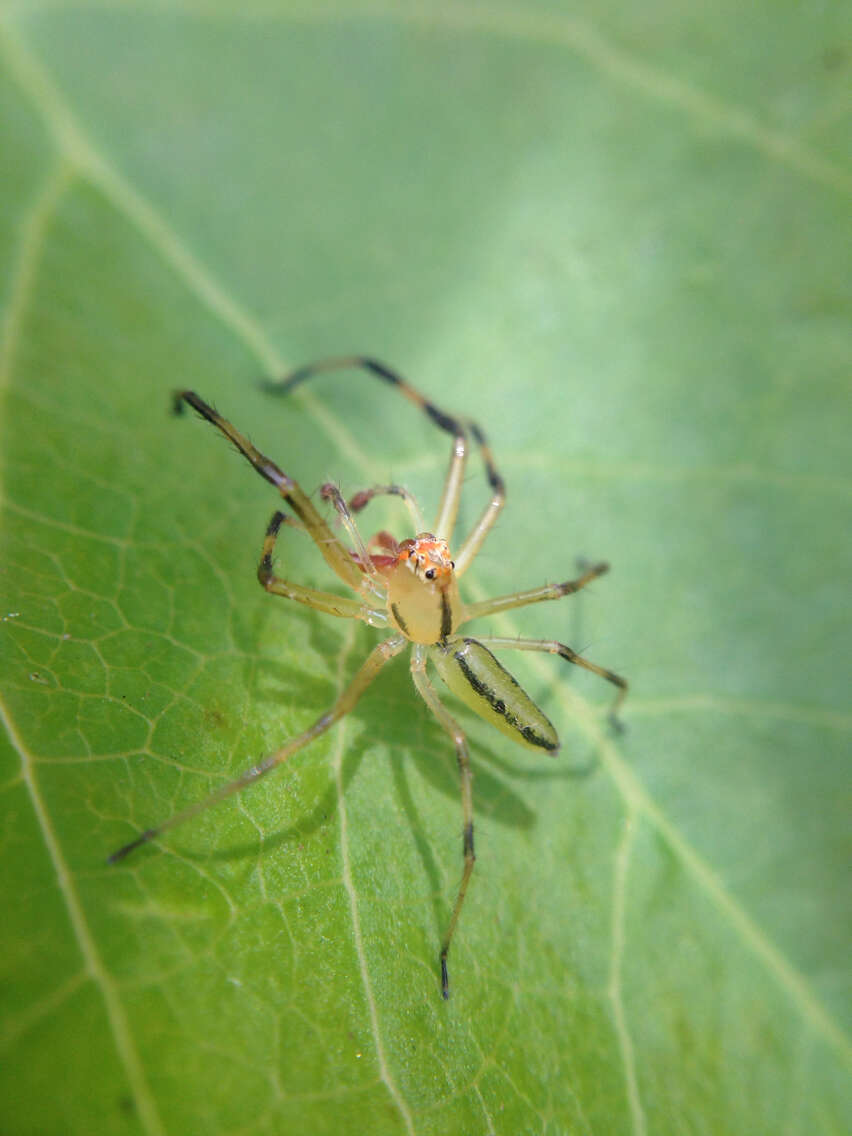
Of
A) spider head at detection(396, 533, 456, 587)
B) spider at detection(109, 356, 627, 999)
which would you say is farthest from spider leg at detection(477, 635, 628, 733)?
spider head at detection(396, 533, 456, 587)

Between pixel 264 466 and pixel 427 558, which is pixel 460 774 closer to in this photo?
pixel 427 558

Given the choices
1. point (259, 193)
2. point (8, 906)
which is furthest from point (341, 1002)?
point (259, 193)

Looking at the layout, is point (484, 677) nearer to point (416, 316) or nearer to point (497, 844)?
point (497, 844)

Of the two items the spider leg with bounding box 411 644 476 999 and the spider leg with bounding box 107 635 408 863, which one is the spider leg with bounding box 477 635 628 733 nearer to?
the spider leg with bounding box 411 644 476 999

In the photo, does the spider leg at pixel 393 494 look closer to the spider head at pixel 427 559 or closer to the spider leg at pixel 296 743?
the spider head at pixel 427 559

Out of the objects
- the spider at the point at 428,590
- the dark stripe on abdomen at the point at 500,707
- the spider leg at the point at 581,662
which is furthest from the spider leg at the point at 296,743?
the spider leg at the point at 581,662
